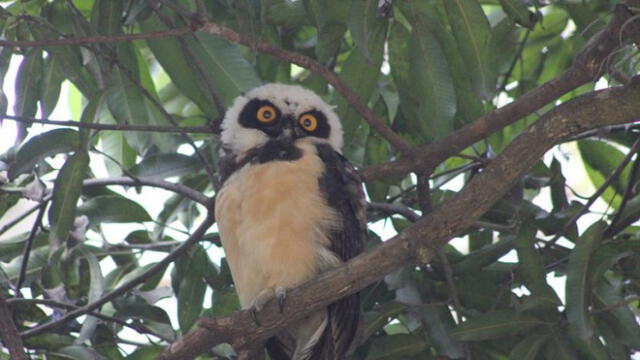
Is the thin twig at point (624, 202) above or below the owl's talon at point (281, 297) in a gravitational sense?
above

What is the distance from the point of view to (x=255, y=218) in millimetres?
3934

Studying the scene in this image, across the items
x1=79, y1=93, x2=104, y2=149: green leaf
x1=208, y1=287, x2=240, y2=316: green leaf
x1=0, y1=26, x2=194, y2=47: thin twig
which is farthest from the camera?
x1=208, y1=287, x2=240, y2=316: green leaf

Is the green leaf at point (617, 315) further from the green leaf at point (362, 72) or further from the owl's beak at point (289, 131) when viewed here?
the owl's beak at point (289, 131)

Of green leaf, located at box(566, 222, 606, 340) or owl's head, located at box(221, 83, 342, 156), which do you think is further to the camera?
owl's head, located at box(221, 83, 342, 156)

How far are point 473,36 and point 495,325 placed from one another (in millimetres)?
995

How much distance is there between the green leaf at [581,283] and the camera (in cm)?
344

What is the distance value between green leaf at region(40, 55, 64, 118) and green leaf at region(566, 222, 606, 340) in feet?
6.93

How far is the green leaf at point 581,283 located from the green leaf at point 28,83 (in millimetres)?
2112

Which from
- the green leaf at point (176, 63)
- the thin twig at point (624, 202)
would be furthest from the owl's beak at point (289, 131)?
the thin twig at point (624, 202)

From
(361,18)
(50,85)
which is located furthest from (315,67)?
(50,85)

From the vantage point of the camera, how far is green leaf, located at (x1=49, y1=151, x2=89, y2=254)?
400cm

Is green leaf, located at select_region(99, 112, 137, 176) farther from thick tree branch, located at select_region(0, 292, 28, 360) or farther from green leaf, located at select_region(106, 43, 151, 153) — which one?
thick tree branch, located at select_region(0, 292, 28, 360)

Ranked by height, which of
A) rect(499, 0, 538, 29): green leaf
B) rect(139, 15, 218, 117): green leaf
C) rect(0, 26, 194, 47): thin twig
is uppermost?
rect(139, 15, 218, 117): green leaf

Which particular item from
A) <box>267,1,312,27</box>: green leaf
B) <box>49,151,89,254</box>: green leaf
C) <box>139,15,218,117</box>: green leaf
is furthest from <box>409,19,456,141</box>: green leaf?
<box>49,151,89,254</box>: green leaf
